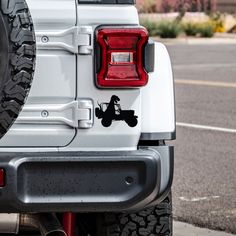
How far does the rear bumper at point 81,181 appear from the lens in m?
4.25

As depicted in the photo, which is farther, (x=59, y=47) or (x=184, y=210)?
(x=184, y=210)

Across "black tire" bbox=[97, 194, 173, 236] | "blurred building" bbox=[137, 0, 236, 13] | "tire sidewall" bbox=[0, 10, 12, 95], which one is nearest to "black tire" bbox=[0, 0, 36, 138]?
"tire sidewall" bbox=[0, 10, 12, 95]

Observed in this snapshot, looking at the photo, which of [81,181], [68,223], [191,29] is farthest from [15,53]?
[191,29]

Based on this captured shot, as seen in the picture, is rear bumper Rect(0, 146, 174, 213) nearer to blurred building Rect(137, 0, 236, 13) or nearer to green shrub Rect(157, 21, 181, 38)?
green shrub Rect(157, 21, 181, 38)

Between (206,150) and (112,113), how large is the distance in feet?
18.3

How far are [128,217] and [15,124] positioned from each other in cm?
84

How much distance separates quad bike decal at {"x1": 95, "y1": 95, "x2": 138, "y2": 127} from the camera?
4.38m

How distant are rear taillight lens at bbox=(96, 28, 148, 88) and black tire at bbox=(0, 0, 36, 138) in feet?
1.09

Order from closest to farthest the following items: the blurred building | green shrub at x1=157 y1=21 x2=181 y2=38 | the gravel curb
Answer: the gravel curb
green shrub at x1=157 y1=21 x2=181 y2=38
the blurred building

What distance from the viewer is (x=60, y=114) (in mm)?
4324

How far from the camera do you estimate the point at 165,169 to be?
4.44 m

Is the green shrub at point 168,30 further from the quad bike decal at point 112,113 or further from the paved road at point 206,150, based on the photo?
the quad bike decal at point 112,113

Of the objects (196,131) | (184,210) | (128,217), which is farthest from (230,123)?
A: (128,217)

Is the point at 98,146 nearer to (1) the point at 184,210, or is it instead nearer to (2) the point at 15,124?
(2) the point at 15,124
